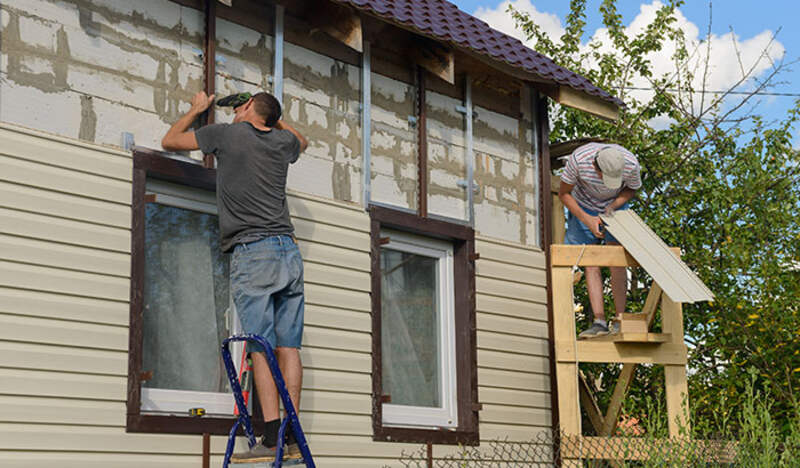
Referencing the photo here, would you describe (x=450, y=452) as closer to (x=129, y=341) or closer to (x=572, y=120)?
(x=129, y=341)

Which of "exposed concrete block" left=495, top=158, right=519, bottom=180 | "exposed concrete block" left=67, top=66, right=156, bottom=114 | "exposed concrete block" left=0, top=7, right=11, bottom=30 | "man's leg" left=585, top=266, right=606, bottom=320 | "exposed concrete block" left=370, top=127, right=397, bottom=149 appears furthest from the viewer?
"exposed concrete block" left=495, top=158, right=519, bottom=180

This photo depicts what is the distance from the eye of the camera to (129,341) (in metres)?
6.13

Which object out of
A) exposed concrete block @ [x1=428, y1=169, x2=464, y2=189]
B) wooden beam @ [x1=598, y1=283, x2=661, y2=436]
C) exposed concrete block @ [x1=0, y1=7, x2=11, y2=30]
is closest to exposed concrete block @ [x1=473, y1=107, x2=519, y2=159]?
exposed concrete block @ [x1=428, y1=169, x2=464, y2=189]

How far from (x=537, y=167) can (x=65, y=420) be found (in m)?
5.21

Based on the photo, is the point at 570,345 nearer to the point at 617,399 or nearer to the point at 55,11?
the point at 617,399

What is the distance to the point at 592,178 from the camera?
856cm

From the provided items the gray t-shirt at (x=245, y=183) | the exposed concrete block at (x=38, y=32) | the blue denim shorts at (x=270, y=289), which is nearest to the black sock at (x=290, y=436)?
the blue denim shorts at (x=270, y=289)

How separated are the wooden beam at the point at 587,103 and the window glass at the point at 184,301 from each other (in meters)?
3.93

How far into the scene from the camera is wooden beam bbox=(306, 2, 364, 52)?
297 inches

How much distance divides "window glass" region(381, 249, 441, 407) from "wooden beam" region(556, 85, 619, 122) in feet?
6.86

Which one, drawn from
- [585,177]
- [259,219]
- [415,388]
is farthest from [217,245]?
[585,177]

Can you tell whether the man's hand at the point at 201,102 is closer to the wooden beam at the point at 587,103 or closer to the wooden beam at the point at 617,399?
the wooden beam at the point at 587,103

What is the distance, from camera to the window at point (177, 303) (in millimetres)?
6238

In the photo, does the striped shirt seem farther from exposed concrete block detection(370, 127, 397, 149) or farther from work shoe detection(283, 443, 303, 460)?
work shoe detection(283, 443, 303, 460)
